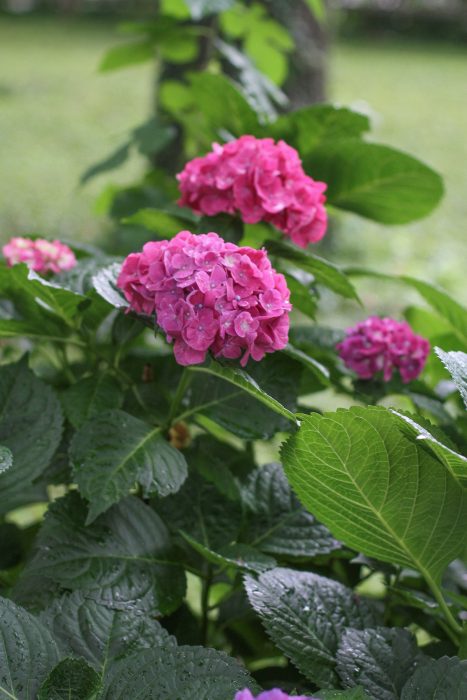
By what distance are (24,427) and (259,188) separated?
46cm

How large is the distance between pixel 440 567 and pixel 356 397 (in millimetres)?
368

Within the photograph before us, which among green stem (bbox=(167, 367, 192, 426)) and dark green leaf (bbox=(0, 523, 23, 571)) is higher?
green stem (bbox=(167, 367, 192, 426))

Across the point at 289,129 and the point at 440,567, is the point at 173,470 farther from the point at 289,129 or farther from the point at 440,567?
the point at 289,129

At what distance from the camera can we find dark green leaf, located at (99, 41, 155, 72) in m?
1.98

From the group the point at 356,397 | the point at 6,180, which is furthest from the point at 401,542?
the point at 6,180

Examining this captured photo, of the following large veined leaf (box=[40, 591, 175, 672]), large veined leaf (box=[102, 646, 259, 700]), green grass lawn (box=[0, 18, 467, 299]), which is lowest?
green grass lawn (box=[0, 18, 467, 299])

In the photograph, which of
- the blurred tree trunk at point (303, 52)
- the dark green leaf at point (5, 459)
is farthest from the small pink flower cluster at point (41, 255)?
the blurred tree trunk at point (303, 52)

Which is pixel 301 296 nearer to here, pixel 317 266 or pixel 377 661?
pixel 317 266

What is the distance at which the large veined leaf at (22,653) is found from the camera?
786 mm

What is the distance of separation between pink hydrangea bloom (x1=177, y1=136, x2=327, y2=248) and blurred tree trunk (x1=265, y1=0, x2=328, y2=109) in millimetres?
2568

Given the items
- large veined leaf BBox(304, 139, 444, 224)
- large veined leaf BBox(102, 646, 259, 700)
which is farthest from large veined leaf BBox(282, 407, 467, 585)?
large veined leaf BBox(304, 139, 444, 224)

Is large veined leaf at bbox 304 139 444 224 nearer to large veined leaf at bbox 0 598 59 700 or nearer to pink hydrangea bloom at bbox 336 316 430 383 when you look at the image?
pink hydrangea bloom at bbox 336 316 430 383

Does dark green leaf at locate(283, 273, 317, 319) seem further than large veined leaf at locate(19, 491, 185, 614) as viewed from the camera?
Yes

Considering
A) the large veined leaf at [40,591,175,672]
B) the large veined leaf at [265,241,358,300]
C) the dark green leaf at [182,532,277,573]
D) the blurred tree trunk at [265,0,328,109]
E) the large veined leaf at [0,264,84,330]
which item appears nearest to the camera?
the large veined leaf at [40,591,175,672]
